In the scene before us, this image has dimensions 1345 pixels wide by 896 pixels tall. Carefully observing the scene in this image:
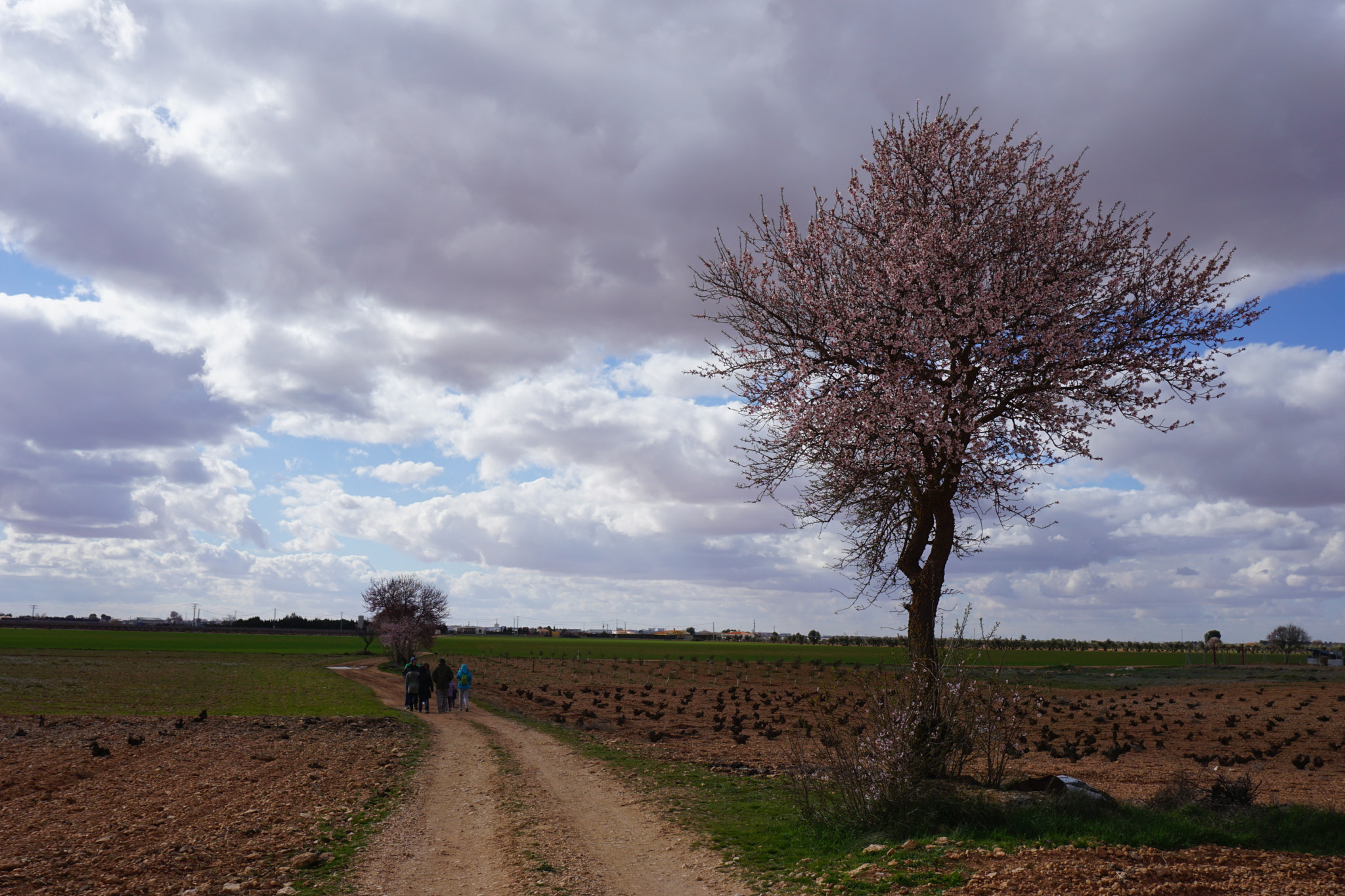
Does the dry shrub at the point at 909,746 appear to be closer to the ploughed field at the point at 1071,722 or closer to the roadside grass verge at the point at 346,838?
the ploughed field at the point at 1071,722

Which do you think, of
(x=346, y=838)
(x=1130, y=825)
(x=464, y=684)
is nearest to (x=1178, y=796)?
(x=1130, y=825)

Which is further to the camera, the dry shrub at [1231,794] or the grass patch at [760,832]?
the dry shrub at [1231,794]

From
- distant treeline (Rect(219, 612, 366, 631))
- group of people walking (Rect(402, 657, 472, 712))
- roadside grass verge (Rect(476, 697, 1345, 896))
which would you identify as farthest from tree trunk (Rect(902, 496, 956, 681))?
distant treeline (Rect(219, 612, 366, 631))

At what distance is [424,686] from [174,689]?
1843 cm

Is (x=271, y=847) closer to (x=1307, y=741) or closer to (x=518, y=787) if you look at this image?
Result: (x=518, y=787)

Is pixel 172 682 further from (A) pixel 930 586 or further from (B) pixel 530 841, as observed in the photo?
(A) pixel 930 586

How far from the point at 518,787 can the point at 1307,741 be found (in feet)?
72.7

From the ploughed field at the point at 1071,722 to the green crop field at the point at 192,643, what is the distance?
60.5 m

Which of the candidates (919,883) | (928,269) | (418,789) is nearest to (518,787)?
(418,789)

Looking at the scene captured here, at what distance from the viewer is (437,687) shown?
1091 inches

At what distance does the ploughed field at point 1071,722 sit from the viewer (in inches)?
659

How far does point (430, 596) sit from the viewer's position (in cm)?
6712

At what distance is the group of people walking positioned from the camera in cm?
2789

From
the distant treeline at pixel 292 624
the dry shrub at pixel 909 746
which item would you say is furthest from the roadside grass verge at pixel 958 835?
the distant treeline at pixel 292 624
